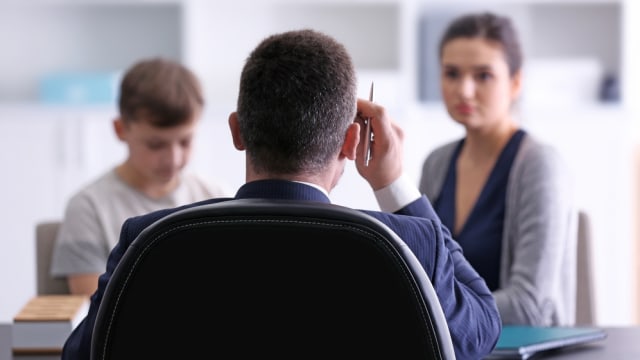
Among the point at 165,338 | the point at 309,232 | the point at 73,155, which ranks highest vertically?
the point at 309,232

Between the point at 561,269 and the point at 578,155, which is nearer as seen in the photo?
the point at 561,269

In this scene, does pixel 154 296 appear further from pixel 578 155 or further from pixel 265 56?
pixel 578 155

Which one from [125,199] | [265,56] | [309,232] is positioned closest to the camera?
[309,232]

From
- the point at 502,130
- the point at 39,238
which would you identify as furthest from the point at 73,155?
the point at 502,130

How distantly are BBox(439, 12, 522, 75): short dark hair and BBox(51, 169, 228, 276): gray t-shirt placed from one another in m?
0.73

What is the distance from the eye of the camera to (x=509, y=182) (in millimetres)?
2271

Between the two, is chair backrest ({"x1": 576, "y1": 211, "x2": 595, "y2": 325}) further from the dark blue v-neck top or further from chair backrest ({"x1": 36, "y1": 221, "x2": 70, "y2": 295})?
chair backrest ({"x1": 36, "y1": 221, "x2": 70, "y2": 295})

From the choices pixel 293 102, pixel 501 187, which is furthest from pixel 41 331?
pixel 501 187

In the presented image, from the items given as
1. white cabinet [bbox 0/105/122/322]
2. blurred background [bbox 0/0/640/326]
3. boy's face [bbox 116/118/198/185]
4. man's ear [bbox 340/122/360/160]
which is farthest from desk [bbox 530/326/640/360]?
white cabinet [bbox 0/105/122/322]

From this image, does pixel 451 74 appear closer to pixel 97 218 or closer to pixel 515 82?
pixel 515 82

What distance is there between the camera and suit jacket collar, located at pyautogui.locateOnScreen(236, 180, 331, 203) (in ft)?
4.14

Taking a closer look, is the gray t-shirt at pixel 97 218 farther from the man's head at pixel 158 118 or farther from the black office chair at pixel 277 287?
the black office chair at pixel 277 287

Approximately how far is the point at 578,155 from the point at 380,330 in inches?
128

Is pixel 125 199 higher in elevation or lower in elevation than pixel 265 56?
lower
